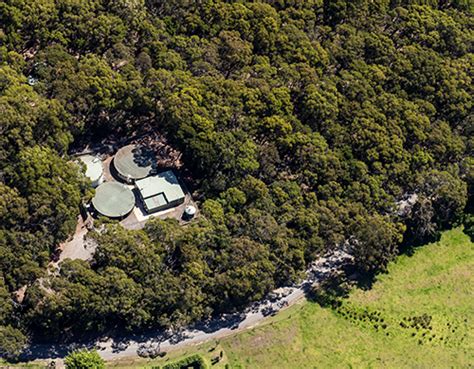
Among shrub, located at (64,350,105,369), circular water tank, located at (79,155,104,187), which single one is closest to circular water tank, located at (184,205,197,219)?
circular water tank, located at (79,155,104,187)

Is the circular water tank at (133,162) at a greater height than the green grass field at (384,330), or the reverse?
the circular water tank at (133,162)

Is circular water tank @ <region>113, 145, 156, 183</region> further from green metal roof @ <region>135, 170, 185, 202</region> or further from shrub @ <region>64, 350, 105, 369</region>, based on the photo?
shrub @ <region>64, 350, 105, 369</region>

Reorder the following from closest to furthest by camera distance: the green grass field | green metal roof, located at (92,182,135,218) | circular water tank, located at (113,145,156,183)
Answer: the green grass field < green metal roof, located at (92,182,135,218) < circular water tank, located at (113,145,156,183)

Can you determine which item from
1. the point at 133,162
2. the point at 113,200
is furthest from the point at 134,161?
the point at 113,200

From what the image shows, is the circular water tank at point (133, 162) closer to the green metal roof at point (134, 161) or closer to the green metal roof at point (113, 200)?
the green metal roof at point (134, 161)

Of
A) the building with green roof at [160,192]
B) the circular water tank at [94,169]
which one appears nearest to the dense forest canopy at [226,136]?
the circular water tank at [94,169]
